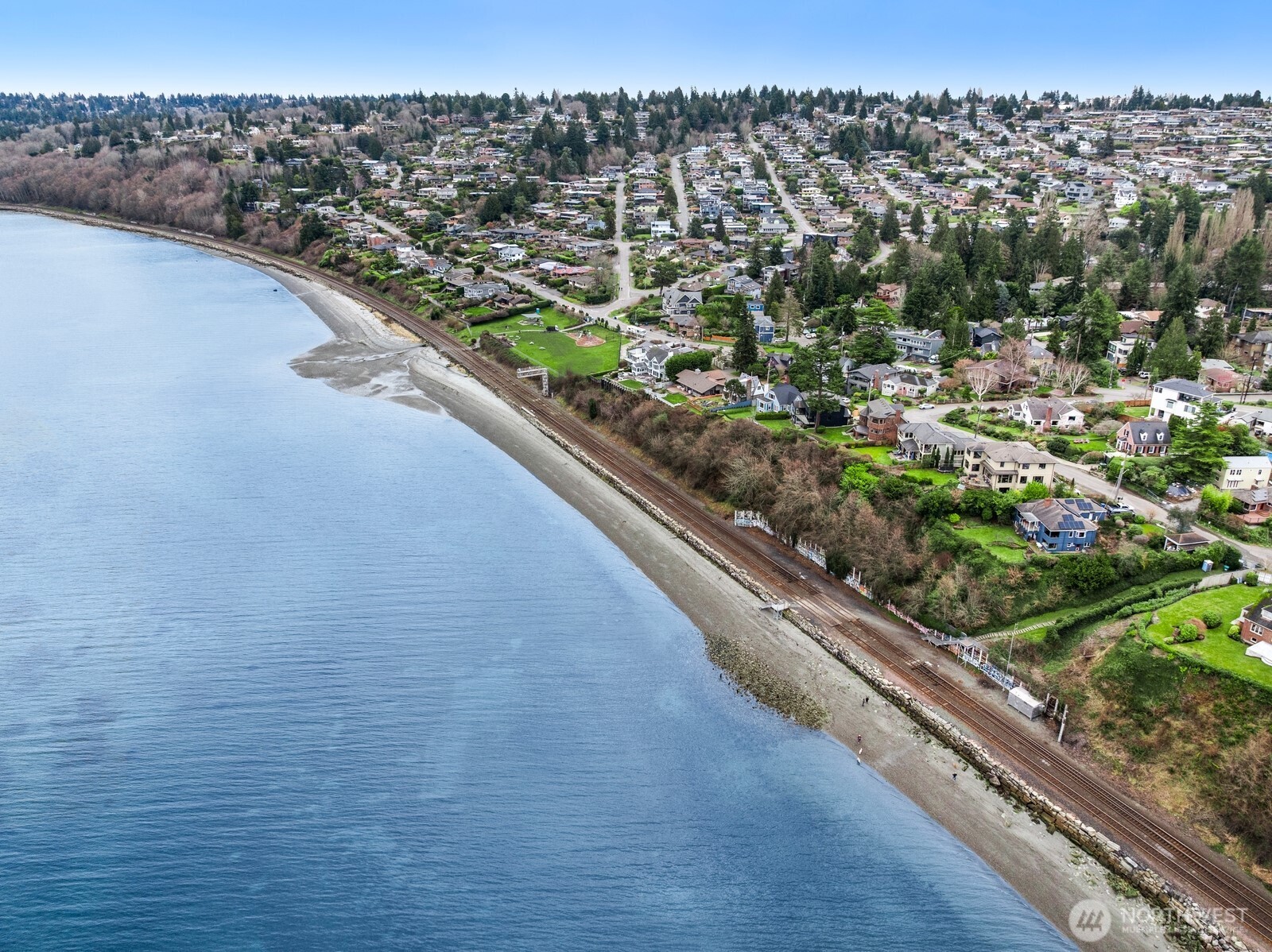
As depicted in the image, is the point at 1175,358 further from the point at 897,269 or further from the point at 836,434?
the point at 897,269

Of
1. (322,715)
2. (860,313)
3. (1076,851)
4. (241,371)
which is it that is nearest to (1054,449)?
(1076,851)

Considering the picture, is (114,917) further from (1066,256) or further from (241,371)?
(1066,256)

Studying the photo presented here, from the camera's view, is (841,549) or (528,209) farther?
(528,209)

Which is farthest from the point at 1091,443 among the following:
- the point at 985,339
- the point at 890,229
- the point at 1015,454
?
the point at 890,229

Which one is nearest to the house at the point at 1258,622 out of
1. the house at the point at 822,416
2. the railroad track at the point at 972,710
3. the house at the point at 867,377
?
the railroad track at the point at 972,710

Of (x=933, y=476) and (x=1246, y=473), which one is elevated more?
(x=1246, y=473)

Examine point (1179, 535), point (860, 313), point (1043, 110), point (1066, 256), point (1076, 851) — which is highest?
point (1043, 110)
